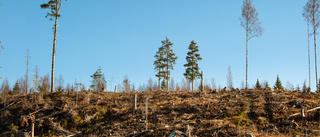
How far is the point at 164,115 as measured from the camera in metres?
13.5

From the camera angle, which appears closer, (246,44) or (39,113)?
(39,113)

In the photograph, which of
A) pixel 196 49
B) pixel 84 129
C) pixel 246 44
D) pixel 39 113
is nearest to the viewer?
→ pixel 84 129

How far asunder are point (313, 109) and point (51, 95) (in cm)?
1880

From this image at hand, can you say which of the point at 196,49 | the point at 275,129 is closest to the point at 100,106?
the point at 275,129

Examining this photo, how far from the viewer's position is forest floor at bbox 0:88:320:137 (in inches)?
443

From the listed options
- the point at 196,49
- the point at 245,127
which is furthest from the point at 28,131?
the point at 196,49

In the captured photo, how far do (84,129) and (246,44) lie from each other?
2006cm

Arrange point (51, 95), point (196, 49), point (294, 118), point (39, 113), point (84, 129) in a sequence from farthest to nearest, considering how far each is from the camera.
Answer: point (196, 49) < point (51, 95) < point (39, 113) < point (84, 129) < point (294, 118)

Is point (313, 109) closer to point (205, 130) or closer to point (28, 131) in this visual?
point (205, 130)

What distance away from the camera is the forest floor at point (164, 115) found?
1125 cm

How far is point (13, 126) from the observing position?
14.0 m

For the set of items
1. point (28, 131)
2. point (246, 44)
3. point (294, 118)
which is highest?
point (246, 44)

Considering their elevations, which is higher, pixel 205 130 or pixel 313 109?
pixel 313 109

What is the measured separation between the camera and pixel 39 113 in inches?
591
